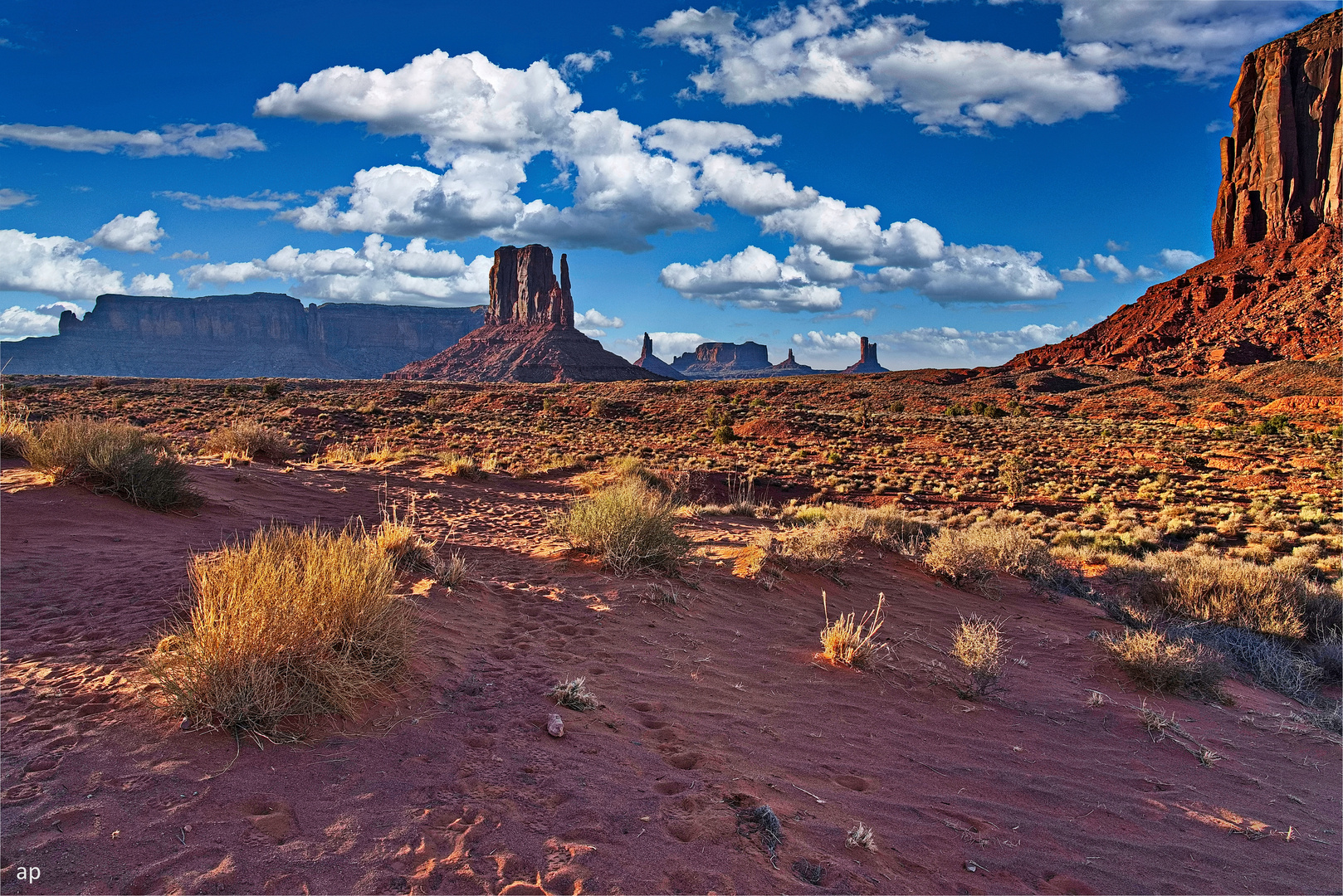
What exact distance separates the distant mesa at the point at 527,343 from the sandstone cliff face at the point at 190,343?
52433mm

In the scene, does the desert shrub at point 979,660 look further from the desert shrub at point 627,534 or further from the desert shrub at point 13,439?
the desert shrub at point 13,439

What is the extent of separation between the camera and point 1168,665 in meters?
6.58

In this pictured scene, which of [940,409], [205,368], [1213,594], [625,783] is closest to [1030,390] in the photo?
[940,409]

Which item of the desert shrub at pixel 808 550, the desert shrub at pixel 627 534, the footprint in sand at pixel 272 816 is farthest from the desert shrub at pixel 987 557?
the footprint in sand at pixel 272 816

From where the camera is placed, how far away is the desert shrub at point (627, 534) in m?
7.94

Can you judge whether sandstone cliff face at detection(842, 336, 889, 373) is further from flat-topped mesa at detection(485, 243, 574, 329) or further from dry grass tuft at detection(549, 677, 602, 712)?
dry grass tuft at detection(549, 677, 602, 712)

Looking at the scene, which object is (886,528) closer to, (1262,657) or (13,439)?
(1262,657)

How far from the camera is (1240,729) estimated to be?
19.6 ft

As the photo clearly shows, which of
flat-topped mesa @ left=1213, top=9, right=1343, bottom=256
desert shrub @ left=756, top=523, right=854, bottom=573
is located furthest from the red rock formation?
desert shrub @ left=756, top=523, right=854, bottom=573

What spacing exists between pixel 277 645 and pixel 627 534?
4.80 metres

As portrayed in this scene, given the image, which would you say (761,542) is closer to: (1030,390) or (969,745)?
(969,745)

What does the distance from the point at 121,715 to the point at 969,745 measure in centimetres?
528

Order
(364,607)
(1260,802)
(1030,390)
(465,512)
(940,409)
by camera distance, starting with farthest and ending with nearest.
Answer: (1030,390)
(940,409)
(465,512)
(1260,802)
(364,607)

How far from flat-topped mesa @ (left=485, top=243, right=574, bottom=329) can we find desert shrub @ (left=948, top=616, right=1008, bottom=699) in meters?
145
